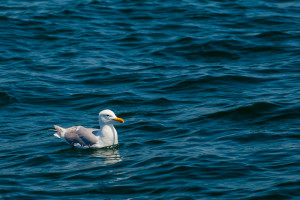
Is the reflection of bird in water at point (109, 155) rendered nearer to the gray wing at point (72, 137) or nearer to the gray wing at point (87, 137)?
the gray wing at point (87, 137)

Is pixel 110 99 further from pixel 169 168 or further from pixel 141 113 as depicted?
pixel 169 168

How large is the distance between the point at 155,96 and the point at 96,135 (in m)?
3.77

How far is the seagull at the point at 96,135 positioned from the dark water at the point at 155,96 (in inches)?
9.0

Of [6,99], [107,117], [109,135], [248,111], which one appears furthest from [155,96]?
[6,99]

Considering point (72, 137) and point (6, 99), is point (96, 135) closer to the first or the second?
point (72, 137)

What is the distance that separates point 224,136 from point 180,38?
951 centimetres

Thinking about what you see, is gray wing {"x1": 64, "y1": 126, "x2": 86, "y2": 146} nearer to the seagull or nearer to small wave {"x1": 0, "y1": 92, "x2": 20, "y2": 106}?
the seagull

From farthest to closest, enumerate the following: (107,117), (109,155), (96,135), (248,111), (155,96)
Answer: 1. (155,96)
2. (248,111)
3. (96,135)
4. (107,117)
5. (109,155)

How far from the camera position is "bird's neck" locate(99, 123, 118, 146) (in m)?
14.0

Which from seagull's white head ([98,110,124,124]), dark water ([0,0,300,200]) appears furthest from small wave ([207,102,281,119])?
seagull's white head ([98,110,124,124])

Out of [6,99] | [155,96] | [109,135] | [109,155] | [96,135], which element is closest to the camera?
[109,155]

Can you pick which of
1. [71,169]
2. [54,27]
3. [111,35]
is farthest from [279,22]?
[71,169]

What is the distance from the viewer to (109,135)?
13953mm

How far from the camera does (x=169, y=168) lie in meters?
12.1
